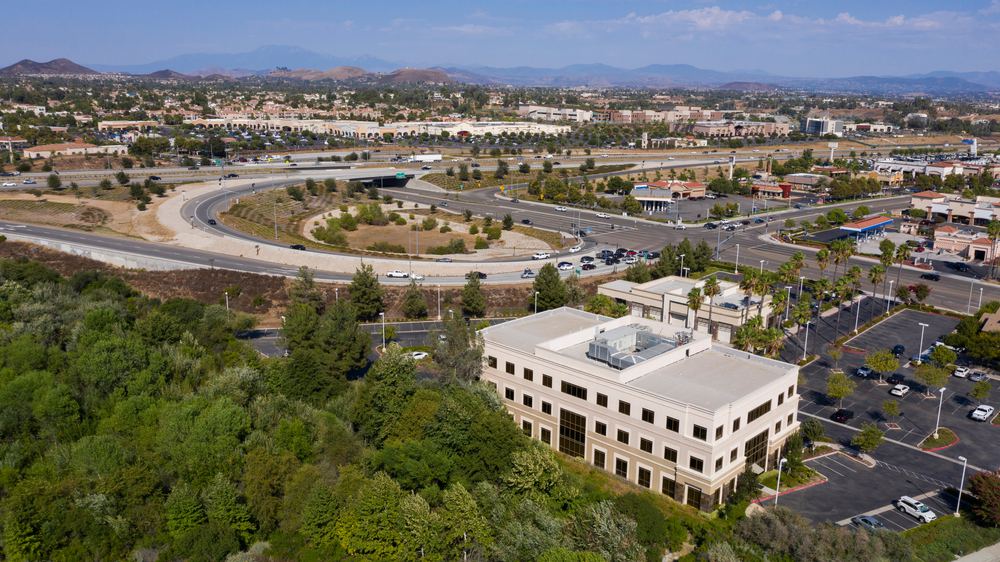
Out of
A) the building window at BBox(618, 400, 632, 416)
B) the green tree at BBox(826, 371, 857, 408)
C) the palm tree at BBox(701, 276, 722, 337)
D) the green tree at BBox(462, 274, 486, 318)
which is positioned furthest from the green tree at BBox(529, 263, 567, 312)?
the building window at BBox(618, 400, 632, 416)

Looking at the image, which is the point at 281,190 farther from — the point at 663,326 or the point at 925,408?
the point at 925,408

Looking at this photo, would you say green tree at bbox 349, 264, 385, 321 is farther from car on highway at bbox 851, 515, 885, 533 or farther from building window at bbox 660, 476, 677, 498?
car on highway at bbox 851, 515, 885, 533

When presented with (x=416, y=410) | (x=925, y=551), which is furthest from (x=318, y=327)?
(x=925, y=551)

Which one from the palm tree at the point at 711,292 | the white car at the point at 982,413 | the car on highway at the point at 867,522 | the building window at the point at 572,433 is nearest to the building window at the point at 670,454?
the building window at the point at 572,433

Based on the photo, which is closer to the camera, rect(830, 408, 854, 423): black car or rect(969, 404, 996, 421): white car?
rect(969, 404, 996, 421): white car

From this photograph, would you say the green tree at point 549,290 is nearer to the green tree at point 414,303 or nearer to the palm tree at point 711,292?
the green tree at point 414,303
